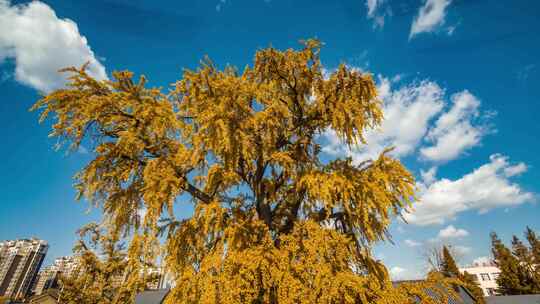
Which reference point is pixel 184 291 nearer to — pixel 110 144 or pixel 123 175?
pixel 123 175

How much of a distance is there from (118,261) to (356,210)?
18.1 metres

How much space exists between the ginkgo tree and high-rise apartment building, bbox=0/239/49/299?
125146mm

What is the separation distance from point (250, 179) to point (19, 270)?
458 feet

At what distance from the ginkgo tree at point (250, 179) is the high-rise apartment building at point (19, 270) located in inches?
4927

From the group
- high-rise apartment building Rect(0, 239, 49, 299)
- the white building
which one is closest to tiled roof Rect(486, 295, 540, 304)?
the white building

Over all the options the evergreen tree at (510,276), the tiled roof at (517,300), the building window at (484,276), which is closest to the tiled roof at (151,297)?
the tiled roof at (517,300)

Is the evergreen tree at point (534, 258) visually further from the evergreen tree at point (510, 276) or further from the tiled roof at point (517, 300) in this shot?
the tiled roof at point (517, 300)

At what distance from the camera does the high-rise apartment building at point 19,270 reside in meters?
95.3

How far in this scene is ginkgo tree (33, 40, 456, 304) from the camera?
5641mm

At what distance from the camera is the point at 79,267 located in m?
17.8

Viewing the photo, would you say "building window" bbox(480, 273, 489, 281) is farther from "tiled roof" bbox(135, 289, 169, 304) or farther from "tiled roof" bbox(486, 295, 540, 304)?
"tiled roof" bbox(135, 289, 169, 304)

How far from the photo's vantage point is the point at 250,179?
8.45 meters

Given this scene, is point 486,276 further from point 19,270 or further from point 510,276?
point 19,270

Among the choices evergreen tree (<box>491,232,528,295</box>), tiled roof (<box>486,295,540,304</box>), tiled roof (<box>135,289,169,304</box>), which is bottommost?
tiled roof (<box>135,289,169,304</box>)
